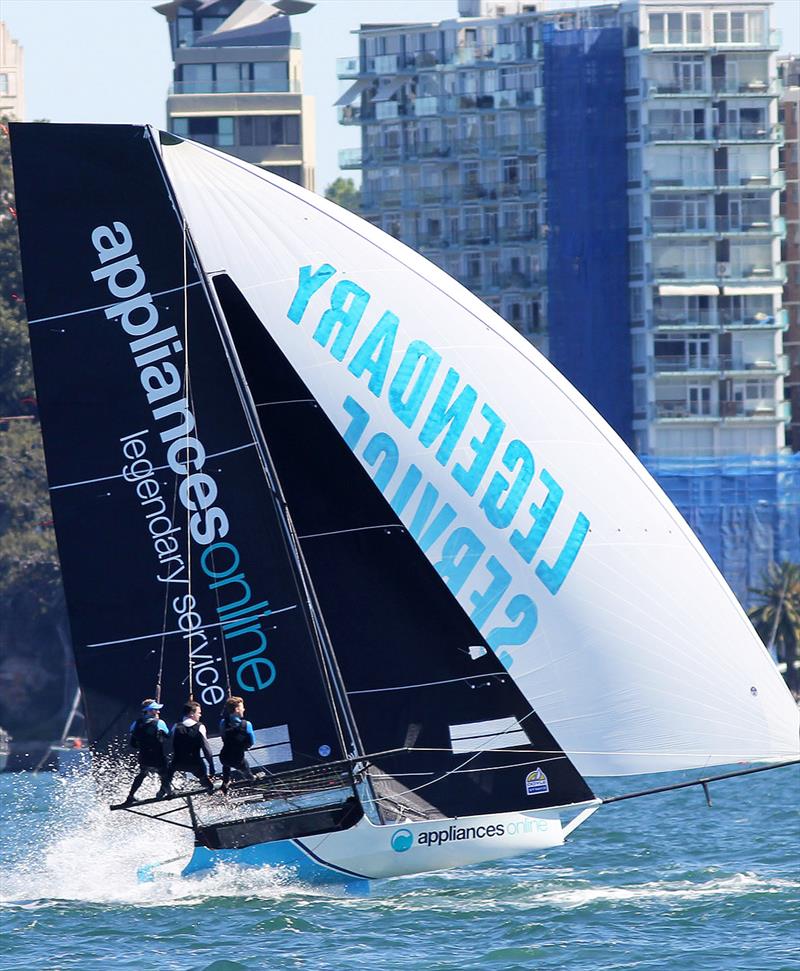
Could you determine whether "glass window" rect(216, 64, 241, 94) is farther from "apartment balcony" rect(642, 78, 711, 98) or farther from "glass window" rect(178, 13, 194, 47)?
"apartment balcony" rect(642, 78, 711, 98)

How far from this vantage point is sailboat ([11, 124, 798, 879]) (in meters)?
16.4

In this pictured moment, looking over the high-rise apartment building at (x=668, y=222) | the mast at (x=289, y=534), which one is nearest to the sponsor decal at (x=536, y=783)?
the mast at (x=289, y=534)

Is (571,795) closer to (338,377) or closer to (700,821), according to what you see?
(338,377)

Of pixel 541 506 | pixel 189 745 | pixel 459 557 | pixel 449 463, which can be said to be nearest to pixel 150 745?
pixel 189 745

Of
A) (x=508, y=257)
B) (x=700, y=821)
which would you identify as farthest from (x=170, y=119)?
(x=700, y=821)

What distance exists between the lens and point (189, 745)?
16.4 metres

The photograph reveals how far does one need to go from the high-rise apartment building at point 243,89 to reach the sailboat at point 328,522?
2224 inches

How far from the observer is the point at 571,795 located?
1662 centimetres

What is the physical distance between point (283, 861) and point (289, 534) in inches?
102

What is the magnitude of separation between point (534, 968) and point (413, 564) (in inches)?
135

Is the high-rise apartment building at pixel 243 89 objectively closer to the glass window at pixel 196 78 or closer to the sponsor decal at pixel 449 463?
the glass window at pixel 196 78

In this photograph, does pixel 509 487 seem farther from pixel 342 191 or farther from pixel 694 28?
pixel 342 191

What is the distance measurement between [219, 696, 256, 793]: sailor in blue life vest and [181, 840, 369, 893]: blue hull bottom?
0.51 metres

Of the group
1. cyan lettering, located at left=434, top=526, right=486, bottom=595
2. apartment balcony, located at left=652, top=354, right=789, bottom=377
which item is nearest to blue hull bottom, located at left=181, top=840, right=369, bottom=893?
cyan lettering, located at left=434, top=526, right=486, bottom=595
